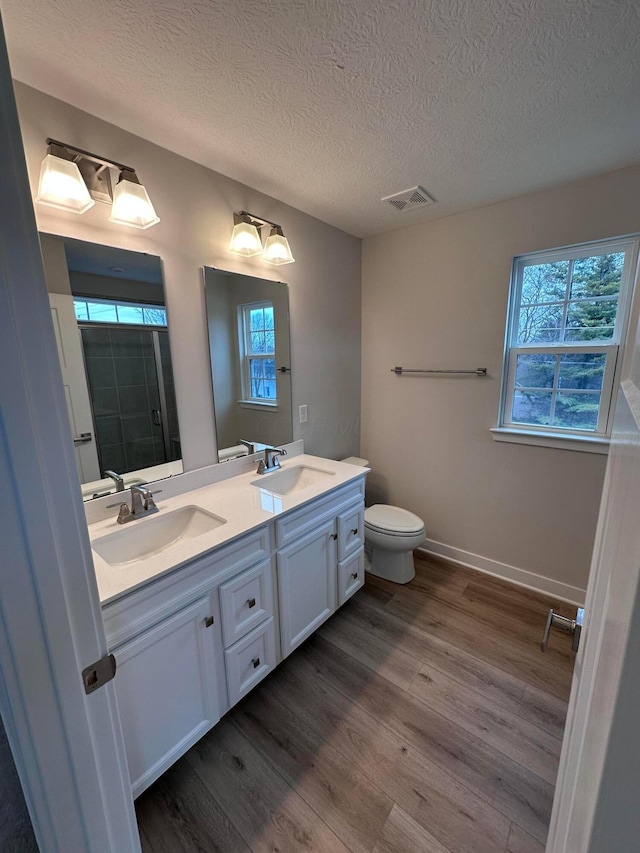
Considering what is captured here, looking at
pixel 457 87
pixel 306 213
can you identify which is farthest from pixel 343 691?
pixel 306 213

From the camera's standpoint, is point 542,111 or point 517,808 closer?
point 517,808

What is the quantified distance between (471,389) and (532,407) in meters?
0.38

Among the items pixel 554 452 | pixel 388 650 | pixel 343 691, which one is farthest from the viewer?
pixel 554 452

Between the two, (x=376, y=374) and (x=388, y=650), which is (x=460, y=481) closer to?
(x=376, y=374)

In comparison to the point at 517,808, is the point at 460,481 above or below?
above

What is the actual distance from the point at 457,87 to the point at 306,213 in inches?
46.5

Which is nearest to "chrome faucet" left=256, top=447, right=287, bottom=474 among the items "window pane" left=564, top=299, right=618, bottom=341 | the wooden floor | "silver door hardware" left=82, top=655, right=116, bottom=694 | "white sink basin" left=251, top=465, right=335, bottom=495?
"white sink basin" left=251, top=465, right=335, bottom=495

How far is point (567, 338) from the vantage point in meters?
2.08

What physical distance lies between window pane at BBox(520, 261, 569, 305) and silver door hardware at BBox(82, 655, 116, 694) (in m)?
2.59

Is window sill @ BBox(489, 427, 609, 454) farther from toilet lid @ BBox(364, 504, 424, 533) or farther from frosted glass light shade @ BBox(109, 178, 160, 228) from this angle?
frosted glass light shade @ BBox(109, 178, 160, 228)

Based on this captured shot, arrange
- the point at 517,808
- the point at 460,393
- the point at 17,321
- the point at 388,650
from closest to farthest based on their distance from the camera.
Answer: the point at 17,321, the point at 517,808, the point at 388,650, the point at 460,393

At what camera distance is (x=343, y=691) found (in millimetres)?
1627

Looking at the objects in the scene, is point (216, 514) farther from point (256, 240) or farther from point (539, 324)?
point (539, 324)

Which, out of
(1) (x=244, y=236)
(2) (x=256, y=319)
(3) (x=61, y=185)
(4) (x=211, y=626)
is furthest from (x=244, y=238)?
(4) (x=211, y=626)
